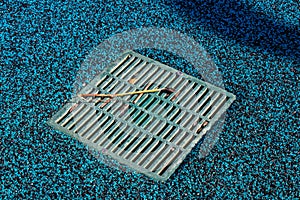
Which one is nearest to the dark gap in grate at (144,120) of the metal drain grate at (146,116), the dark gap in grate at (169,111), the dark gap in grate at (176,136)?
the metal drain grate at (146,116)

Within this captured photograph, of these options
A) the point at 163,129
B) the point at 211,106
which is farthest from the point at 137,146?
the point at 211,106

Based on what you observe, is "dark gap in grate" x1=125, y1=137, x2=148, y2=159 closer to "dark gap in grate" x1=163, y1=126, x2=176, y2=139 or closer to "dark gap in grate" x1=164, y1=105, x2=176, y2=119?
"dark gap in grate" x1=163, y1=126, x2=176, y2=139

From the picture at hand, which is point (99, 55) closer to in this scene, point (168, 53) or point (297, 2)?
point (168, 53)

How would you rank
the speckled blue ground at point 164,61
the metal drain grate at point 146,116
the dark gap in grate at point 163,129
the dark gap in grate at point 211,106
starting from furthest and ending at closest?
the dark gap in grate at point 211,106 → the dark gap in grate at point 163,129 → the metal drain grate at point 146,116 → the speckled blue ground at point 164,61

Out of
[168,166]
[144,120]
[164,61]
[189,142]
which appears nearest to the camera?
[168,166]

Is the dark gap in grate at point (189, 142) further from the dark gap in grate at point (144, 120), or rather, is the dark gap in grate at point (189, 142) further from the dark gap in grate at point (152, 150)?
the dark gap in grate at point (144, 120)

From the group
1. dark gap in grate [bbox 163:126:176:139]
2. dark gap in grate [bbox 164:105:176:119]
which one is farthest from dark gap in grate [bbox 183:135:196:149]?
dark gap in grate [bbox 164:105:176:119]

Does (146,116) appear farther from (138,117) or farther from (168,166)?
(168,166)

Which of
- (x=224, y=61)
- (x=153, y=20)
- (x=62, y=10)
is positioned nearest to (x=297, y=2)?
(x=224, y=61)
